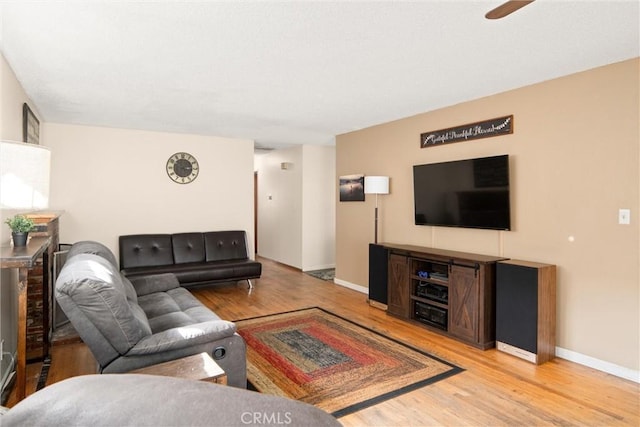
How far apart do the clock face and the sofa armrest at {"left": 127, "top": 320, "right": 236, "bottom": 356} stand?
4.06 metres

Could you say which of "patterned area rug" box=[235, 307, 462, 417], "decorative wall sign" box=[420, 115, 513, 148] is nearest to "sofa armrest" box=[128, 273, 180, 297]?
"patterned area rug" box=[235, 307, 462, 417]

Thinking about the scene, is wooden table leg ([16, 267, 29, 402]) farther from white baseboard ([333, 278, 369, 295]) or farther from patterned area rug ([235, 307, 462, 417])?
white baseboard ([333, 278, 369, 295])

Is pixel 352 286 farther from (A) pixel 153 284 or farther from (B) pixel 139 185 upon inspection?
(B) pixel 139 185

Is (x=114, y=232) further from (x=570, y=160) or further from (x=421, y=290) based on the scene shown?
(x=570, y=160)

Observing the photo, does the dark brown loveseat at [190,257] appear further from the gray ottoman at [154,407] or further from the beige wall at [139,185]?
the gray ottoman at [154,407]

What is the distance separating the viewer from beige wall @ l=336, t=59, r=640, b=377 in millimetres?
2725

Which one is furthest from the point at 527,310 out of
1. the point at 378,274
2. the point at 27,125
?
the point at 27,125

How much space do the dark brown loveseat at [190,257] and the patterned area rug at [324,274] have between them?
122cm

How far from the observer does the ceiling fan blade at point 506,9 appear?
181 cm

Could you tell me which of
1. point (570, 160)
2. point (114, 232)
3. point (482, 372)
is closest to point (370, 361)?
point (482, 372)

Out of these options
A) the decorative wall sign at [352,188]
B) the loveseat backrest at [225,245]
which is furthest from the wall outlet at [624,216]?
the loveseat backrest at [225,245]

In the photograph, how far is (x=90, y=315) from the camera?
5.96 feet

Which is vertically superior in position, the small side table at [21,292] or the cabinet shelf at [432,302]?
the small side table at [21,292]

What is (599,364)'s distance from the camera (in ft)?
9.42
